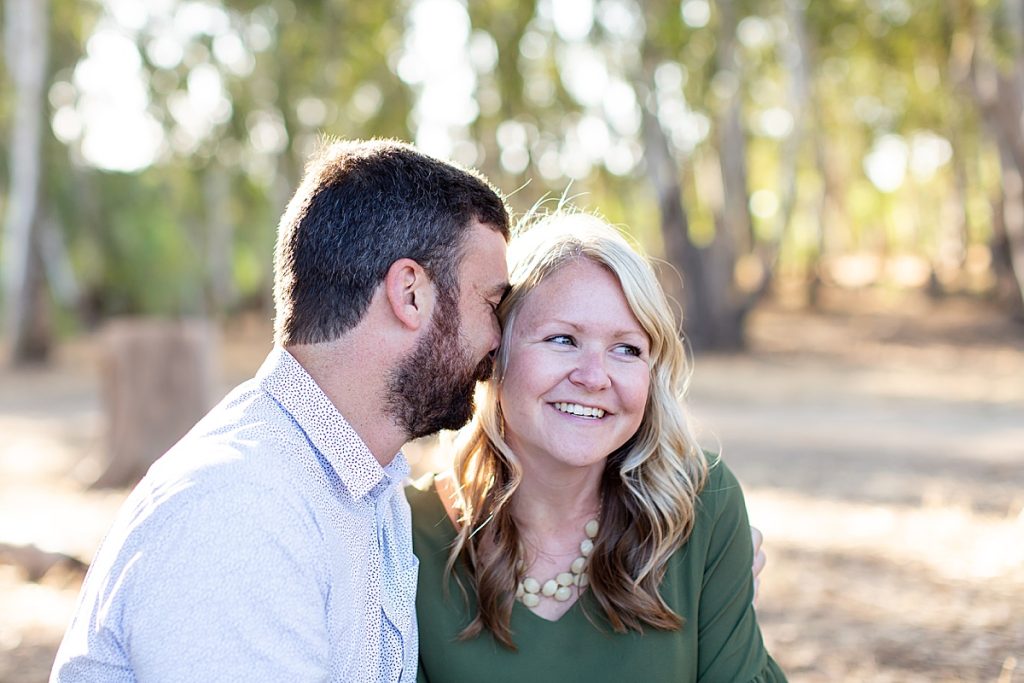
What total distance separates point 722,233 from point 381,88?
10.1 meters

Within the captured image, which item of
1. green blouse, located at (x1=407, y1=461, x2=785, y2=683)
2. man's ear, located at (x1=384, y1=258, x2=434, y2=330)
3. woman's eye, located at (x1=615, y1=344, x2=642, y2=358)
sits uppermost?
man's ear, located at (x1=384, y1=258, x2=434, y2=330)

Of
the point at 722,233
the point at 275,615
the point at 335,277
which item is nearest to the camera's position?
the point at 275,615

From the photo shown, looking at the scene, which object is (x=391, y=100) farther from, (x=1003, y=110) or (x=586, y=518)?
(x=586, y=518)

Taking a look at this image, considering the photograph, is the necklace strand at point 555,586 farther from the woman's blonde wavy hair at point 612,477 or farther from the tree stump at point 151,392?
the tree stump at point 151,392

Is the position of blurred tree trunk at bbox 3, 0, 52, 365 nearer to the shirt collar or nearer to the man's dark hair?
the man's dark hair

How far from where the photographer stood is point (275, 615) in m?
1.79

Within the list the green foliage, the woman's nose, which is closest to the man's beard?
the woman's nose

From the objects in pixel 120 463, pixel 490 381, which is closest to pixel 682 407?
pixel 490 381

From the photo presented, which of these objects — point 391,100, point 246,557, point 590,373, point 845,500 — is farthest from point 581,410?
point 391,100

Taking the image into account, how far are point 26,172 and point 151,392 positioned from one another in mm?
10617

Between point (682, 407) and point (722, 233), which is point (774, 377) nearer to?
point (722, 233)

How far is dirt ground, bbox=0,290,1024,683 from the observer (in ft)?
14.8

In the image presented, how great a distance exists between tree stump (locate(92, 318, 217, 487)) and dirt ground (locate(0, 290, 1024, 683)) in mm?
363

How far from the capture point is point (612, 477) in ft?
10.1
